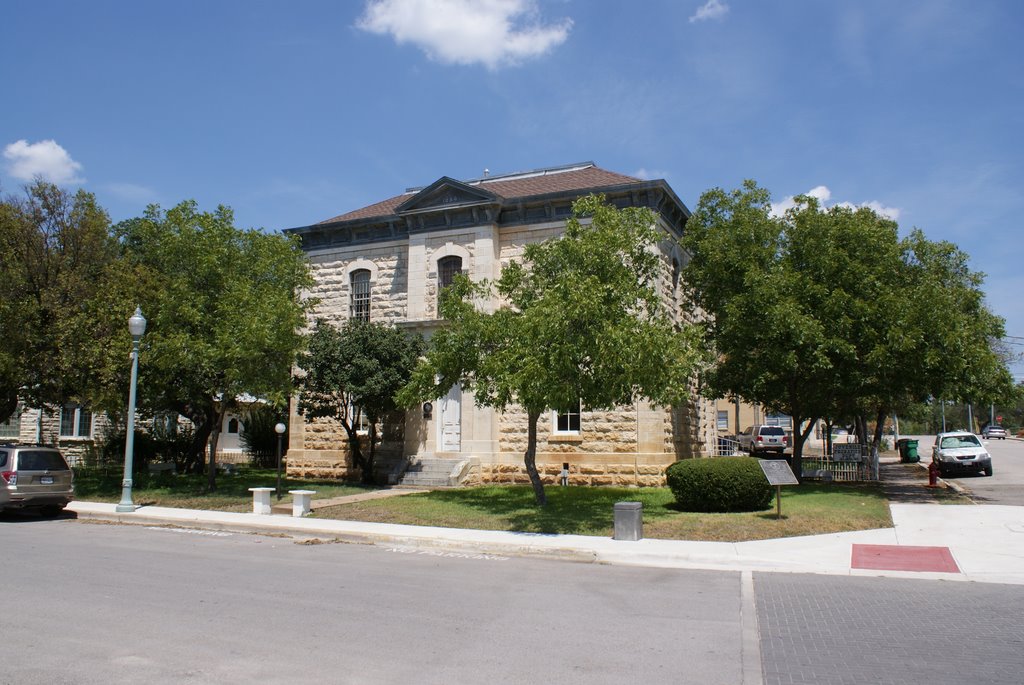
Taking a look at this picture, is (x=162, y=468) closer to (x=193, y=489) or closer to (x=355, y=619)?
(x=193, y=489)

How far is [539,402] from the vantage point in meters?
15.5

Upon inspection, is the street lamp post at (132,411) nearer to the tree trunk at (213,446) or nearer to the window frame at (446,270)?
the tree trunk at (213,446)

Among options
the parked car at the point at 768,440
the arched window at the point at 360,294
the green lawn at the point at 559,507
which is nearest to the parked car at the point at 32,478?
the green lawn at the point at 559,507

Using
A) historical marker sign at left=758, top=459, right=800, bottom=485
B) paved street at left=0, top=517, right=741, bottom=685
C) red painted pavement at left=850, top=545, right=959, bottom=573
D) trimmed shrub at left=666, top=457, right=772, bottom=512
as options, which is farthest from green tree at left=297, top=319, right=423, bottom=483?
red painted pavement at left=850, top=545, right=959, bottom=573

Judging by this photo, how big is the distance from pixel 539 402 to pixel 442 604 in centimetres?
697

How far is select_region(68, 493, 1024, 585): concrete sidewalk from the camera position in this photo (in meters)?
11.5

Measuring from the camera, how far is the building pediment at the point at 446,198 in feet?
81.5

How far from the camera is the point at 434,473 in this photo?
2428cm

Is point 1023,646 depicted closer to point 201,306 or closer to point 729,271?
point 729,271

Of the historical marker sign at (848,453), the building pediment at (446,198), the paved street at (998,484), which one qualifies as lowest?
the paved street at (998,484)

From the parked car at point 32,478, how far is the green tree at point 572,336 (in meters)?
8.00

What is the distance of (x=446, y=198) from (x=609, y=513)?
1285 cm

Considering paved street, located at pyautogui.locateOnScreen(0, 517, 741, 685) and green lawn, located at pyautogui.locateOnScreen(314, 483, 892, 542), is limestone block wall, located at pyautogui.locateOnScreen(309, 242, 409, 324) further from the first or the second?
paved street, located at pyautogui.locateOnScreen(0, 517, 741, 685)

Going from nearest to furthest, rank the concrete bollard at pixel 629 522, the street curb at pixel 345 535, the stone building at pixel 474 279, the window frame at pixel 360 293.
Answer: the street curb at pixel 345 535
the concrete bollard at pixel 629 522
the stone building at pixel 474 279
the window frame at pixel 360 293
